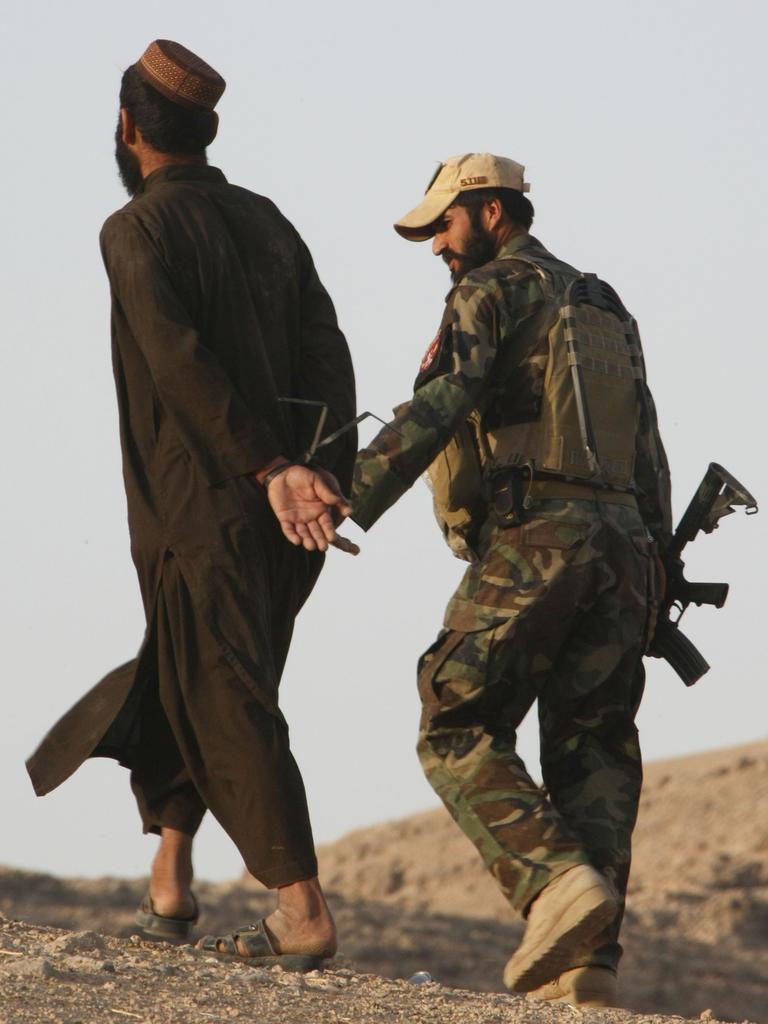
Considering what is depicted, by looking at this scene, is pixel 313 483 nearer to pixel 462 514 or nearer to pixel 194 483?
pixel 194 483

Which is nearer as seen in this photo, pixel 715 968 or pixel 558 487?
pixel 558 487

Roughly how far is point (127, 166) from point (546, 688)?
1798 mm

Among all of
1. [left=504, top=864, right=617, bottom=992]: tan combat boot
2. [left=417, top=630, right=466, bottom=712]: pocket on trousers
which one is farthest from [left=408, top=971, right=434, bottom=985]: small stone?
[left=417, top=630, right=466, bottom=712]: pocket on trousers

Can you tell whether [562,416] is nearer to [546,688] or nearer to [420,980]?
[546,688]

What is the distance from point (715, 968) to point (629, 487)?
1050 cm

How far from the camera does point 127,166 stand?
4.95m

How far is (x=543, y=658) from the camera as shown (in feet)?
17.4

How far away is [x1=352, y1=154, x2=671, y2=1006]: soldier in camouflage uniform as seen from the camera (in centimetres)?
518

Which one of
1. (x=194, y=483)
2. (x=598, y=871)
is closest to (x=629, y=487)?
(x=598, y=871)

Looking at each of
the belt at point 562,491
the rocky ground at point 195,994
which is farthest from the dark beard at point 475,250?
the rocky ground at point 195,994

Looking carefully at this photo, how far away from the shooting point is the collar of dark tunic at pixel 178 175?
4.84m

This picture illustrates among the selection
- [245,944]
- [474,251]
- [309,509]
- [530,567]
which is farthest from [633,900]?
[309,509]

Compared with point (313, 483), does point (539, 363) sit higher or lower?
higher

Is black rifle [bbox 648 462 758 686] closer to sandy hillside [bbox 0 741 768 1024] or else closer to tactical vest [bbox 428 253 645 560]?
tactical vest [bbox 428 253 645 560]
